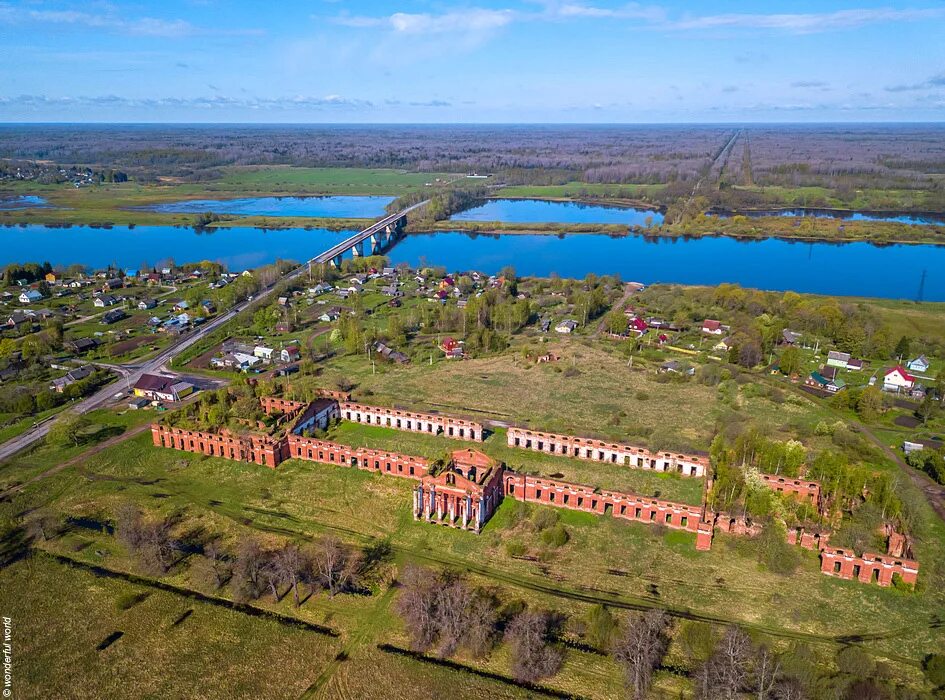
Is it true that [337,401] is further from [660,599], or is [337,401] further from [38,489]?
[660,599]

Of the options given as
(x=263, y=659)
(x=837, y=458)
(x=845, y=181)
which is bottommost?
(x=263, y=659)

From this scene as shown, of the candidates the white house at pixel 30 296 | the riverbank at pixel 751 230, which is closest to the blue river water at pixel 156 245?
the white house at pixel 30 296

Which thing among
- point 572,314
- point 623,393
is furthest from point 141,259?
point 623,393

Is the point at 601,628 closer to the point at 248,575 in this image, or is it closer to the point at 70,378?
the point at 248,575

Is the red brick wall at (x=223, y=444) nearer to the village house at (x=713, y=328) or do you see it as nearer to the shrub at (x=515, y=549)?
the shrub at (x=515, y=549)

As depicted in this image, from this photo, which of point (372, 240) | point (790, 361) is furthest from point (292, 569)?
point (372, 240)

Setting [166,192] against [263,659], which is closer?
[263,659]

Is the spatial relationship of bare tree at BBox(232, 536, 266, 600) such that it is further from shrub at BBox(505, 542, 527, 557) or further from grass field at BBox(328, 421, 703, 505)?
grass field at BBox(328, 421, 703, 505)
